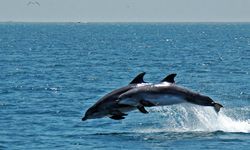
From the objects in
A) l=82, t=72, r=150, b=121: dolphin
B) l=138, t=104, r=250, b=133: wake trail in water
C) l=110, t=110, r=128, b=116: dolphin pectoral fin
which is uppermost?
l=82, t=72, r=150, b=121: dolphin

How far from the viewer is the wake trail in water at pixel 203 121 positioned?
1310 inches

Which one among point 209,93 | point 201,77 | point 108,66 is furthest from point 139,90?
point 108,66

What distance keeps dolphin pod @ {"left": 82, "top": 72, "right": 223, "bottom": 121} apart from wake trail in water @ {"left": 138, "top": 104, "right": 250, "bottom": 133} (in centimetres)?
417

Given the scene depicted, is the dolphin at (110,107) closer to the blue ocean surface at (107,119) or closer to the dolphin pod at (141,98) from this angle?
the dolphin pod at (141,98)

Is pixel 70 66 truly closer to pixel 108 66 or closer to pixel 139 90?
pixel 108 66

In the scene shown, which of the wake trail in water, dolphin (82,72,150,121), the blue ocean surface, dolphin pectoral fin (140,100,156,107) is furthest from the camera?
the wake trail in water

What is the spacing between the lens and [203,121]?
3459cm

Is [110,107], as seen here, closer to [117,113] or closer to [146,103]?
[117,113]

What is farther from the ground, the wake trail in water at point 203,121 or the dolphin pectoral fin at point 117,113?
the dolphin pectoral fin at point 117,113

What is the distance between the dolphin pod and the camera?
26.5 metres

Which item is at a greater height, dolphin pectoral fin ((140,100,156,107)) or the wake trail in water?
dolphin pectoral fin ((140,100,156,107))

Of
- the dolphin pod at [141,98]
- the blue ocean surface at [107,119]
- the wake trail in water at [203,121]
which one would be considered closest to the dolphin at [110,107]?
the dolphin pod at [141,98]

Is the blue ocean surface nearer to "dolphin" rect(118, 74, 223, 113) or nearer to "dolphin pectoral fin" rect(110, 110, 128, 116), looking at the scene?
"dolphin" rect(118, 74, 223, 113)

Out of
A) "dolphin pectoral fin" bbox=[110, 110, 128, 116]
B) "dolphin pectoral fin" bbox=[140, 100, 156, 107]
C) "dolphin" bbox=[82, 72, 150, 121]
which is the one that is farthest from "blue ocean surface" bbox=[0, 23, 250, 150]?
"dolphin pectoral fin" bbox=[110, 110, 128, 116]
